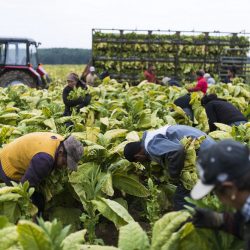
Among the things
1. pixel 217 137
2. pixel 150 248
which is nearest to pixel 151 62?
pixel 217 137

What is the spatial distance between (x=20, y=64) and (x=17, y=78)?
0.93 m

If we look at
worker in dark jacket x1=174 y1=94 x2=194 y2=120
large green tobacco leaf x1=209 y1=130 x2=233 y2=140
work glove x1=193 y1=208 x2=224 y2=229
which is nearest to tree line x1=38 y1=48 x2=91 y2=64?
worker in dark jacket x1=174 y1=94 x2=194 y2=120

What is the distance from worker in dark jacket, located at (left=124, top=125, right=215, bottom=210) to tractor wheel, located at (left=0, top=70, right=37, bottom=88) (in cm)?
1206

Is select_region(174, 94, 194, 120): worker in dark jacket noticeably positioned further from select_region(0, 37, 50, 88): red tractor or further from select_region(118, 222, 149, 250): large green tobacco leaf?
select_region(0, 37, 50, 88): red tractor

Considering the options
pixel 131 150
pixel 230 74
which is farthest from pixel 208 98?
pixel 230 74

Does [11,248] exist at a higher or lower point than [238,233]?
lower

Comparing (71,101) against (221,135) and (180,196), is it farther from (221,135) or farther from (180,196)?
(180,196)

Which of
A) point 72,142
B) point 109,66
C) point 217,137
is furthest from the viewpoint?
point 109,66

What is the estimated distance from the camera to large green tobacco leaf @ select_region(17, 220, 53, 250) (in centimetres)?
245

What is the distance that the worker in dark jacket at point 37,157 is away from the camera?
3744mm

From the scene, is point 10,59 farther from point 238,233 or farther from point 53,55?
point 53,55

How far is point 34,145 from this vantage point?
3.88 metres

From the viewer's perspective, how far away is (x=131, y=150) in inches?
161

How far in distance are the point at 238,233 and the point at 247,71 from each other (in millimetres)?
15621
